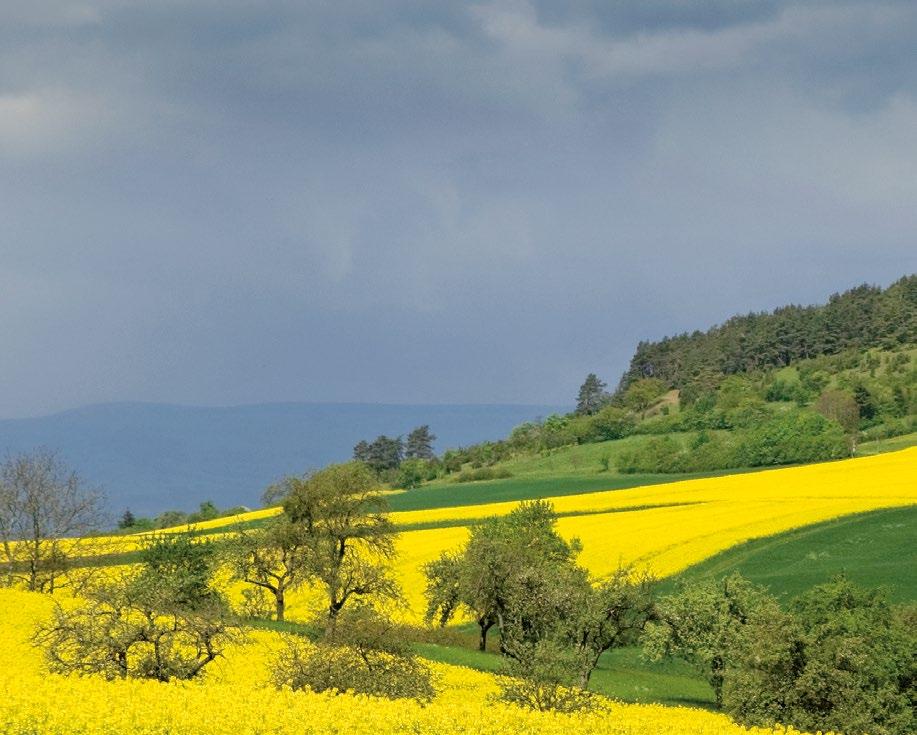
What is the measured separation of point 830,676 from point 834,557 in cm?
3417

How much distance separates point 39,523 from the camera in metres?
60.9

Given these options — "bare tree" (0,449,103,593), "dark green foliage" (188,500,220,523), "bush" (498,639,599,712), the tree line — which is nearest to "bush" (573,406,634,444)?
"dark green foliage" (188,500,220,523)

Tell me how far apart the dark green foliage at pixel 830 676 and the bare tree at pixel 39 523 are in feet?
131

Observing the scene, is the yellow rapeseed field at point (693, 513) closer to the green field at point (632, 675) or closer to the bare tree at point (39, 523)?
the green field at point (632, 675)

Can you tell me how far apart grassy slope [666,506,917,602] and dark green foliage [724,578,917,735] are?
70.2ft

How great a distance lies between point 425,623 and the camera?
53.7 metres

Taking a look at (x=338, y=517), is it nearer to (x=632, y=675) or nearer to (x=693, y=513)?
(x=632, y=675)

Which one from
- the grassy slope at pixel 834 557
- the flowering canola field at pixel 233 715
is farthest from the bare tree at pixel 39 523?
the flowering canola field at pixel 233 715

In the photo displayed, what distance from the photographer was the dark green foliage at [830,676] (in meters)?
28.5

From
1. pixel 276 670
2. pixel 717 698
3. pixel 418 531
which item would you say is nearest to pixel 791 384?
pixel 418 531

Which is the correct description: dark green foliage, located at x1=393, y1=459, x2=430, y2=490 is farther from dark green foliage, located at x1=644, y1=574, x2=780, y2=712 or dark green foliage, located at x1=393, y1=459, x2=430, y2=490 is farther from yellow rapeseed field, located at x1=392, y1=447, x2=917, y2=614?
dark green foliage, located at x1=644, y1=574, x2=780, y2=712

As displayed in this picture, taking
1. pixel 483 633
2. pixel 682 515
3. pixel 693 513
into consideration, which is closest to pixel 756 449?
pixel 693 513

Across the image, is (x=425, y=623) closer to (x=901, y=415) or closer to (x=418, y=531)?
(x=418, y=531)

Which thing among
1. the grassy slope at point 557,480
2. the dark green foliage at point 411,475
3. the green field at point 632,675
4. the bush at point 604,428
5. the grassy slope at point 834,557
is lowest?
the green field at point 632,675
